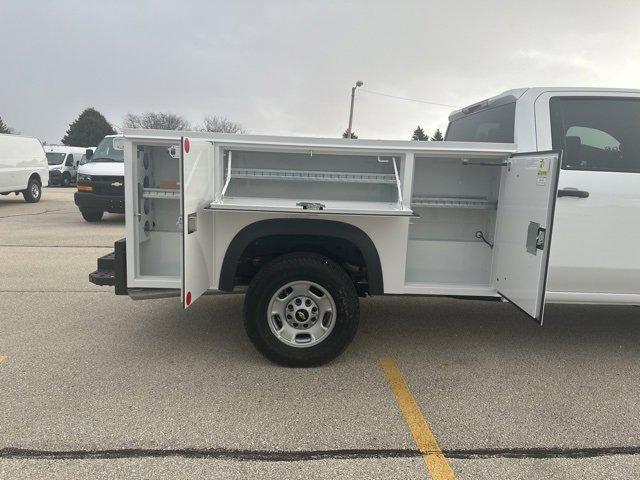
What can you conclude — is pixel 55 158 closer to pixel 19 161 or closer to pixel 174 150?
pixel 19 161

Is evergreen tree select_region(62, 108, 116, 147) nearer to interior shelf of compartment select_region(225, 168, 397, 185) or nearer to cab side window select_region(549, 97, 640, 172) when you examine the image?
interior shelf of compartment select_region(225, 168, 397, 185)

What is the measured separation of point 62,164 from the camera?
2766cm

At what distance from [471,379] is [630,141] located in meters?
2.22

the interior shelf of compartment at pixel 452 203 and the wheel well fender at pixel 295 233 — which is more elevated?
the interior shelf of compartment at pixel 452 203

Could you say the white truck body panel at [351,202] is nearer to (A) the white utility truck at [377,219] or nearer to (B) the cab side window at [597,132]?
(A) the white utility truck at [377,219]

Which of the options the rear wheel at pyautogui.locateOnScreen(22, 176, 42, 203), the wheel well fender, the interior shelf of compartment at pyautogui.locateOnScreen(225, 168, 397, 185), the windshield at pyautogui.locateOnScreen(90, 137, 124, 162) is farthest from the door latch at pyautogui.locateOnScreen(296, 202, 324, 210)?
the rear wheel at pyautogui.locateOnScreen(22, 176, 42, 203)

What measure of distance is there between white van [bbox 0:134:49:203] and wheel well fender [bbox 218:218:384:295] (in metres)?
14.2

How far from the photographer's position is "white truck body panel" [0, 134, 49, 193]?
48.3 feet

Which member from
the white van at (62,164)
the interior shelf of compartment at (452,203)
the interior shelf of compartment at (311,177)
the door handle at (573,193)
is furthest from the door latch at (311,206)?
the white van at (62,164)

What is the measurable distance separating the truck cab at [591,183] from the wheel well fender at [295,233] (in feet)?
4.54

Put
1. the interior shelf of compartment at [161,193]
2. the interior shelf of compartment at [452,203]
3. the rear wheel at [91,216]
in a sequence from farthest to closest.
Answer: the rear wheel at [91,216]
the interior shelf of compartment at [452,203]
the interior shelf of compartment at [161,193]

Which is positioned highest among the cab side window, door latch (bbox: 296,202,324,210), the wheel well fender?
the cab side window

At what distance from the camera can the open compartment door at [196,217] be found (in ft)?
10.0

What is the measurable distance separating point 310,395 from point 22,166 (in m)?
16.0
